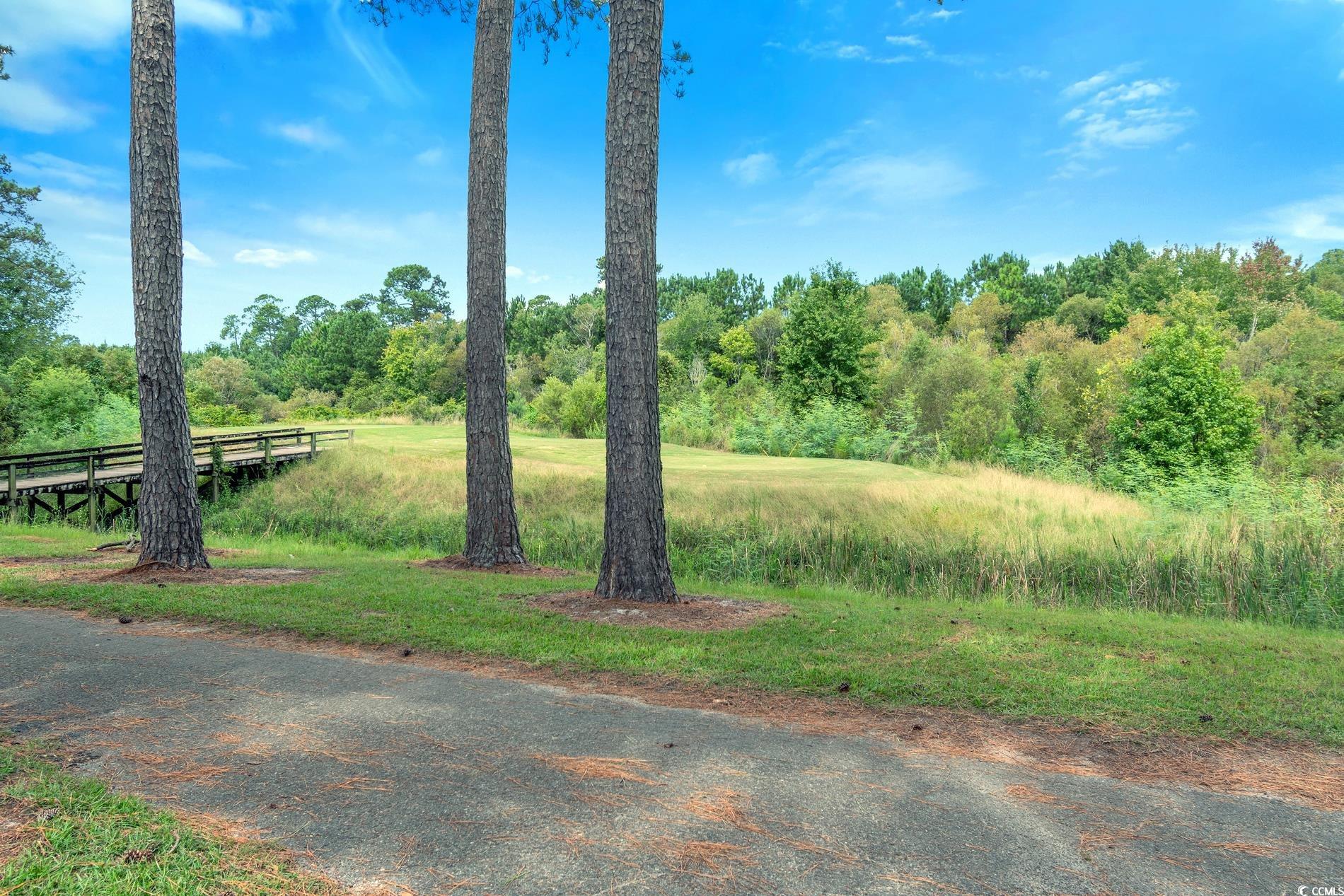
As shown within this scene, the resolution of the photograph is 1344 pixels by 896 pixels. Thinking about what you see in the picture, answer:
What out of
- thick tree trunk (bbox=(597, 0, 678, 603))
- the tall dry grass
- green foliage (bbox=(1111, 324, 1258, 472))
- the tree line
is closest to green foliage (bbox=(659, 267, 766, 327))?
the tree line

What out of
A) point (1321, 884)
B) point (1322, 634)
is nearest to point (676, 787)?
point (1321, 884)

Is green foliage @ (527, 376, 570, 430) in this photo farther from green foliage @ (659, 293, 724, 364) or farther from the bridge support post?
the bridge support post

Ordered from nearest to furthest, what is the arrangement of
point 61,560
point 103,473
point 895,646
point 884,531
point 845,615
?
point 895,646
point 845,615
point 61,560
point 884,531
point 103,473

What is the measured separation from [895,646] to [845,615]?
4.54 ft

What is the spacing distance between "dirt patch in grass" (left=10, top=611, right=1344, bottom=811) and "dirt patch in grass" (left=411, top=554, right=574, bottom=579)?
4542 millimetres

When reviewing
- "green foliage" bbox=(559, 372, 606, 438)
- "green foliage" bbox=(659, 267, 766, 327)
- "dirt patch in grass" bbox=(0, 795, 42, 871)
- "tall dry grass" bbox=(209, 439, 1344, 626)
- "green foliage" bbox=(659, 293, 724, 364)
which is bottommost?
"tall dry grass" bbox=(209, 439, 1344, 626)

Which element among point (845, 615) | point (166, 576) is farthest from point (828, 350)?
point (166, 576)

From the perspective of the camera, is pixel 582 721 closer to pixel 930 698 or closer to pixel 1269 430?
pixel 930 698

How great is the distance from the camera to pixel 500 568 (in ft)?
34.3

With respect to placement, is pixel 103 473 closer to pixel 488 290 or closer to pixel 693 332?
pixel 488 290

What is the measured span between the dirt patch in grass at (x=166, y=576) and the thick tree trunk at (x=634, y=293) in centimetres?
394

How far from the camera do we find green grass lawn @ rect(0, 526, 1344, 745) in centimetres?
489

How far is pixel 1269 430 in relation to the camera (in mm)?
40625

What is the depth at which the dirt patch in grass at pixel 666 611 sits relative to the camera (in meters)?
6.90
